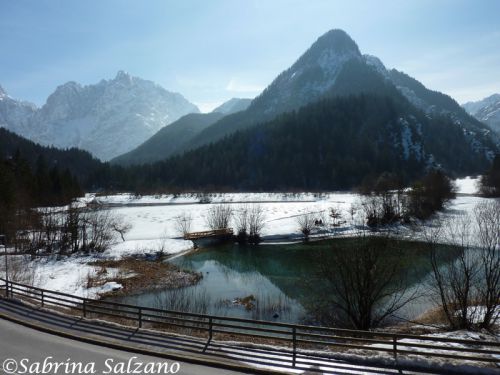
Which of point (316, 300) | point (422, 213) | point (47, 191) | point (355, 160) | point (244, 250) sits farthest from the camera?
point (355, 160)

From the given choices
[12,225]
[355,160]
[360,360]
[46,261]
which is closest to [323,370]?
[360,360]

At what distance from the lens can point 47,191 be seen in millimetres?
90375

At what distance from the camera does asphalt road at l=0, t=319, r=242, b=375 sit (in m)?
13.7

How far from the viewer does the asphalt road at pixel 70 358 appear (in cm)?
1368

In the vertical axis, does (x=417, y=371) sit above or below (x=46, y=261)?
above

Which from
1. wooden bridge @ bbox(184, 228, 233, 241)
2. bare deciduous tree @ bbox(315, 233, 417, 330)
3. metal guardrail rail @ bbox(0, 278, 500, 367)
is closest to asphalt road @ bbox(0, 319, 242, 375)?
metal guardrail rail @ bbox(0, 278, 500, 367)

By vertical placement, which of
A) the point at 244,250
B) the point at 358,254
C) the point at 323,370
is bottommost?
the point at 244,250

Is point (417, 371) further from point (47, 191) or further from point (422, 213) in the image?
point (47, 191)

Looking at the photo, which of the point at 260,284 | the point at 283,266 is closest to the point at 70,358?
the point at 260,284

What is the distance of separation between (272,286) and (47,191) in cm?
7318

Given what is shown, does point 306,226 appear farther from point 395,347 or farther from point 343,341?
point 395,347

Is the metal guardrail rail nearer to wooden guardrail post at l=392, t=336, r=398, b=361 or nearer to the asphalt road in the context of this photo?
wooden guardrail post at l=392, t=336, r=398, b=361

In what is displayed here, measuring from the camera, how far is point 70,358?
1463 cm

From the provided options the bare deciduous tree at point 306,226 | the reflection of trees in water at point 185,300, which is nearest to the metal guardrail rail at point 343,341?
the reflection of trees in water at point 185,300
